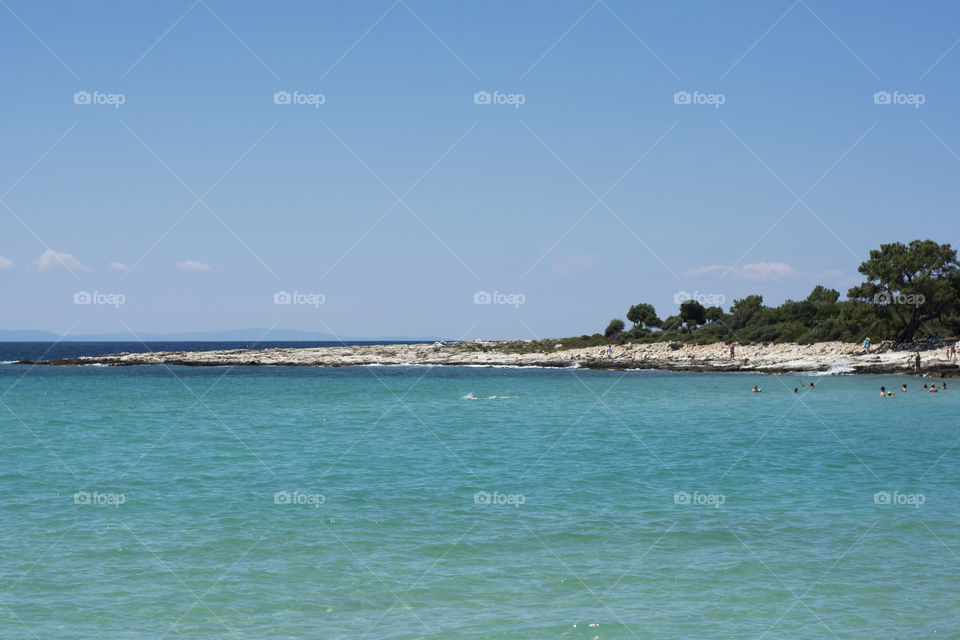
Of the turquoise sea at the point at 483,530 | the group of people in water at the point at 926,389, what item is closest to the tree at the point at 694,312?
the group of people in water at the point at 926,389

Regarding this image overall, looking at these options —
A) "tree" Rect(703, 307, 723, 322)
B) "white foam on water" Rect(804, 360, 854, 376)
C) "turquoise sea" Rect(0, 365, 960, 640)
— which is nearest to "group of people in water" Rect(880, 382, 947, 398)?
"turquoise sea" Rect(0, 365, 960, 640)

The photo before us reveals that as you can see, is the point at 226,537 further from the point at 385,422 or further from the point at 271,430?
the point at 385,422

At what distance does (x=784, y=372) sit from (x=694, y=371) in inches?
403

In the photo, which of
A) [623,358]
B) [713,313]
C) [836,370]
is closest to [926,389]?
[836,370]

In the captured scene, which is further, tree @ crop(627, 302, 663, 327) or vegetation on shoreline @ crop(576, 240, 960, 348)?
tree @ crop(627, 302, 663, 327)

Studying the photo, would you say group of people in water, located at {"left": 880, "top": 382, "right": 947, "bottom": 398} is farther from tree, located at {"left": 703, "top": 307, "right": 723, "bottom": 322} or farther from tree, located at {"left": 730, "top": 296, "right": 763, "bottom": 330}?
tree, located at {"left": 703, "top": 307, "right": 723, "bottom": 322}

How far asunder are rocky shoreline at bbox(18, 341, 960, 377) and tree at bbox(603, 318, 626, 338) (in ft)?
42.1

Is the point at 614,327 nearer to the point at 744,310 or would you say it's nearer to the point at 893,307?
the point at 744,310

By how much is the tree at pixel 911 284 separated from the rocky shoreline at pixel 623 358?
3.93m

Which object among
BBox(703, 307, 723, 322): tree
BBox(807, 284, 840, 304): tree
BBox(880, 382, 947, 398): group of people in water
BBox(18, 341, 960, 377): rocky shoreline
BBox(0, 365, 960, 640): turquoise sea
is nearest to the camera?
BBox(0, 365, 960, 640): turquoise sea

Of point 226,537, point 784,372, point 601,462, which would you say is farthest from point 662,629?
point 784,372

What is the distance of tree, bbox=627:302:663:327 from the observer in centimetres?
13412

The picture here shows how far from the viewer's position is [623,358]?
103 m

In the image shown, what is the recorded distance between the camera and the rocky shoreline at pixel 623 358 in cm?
7638
